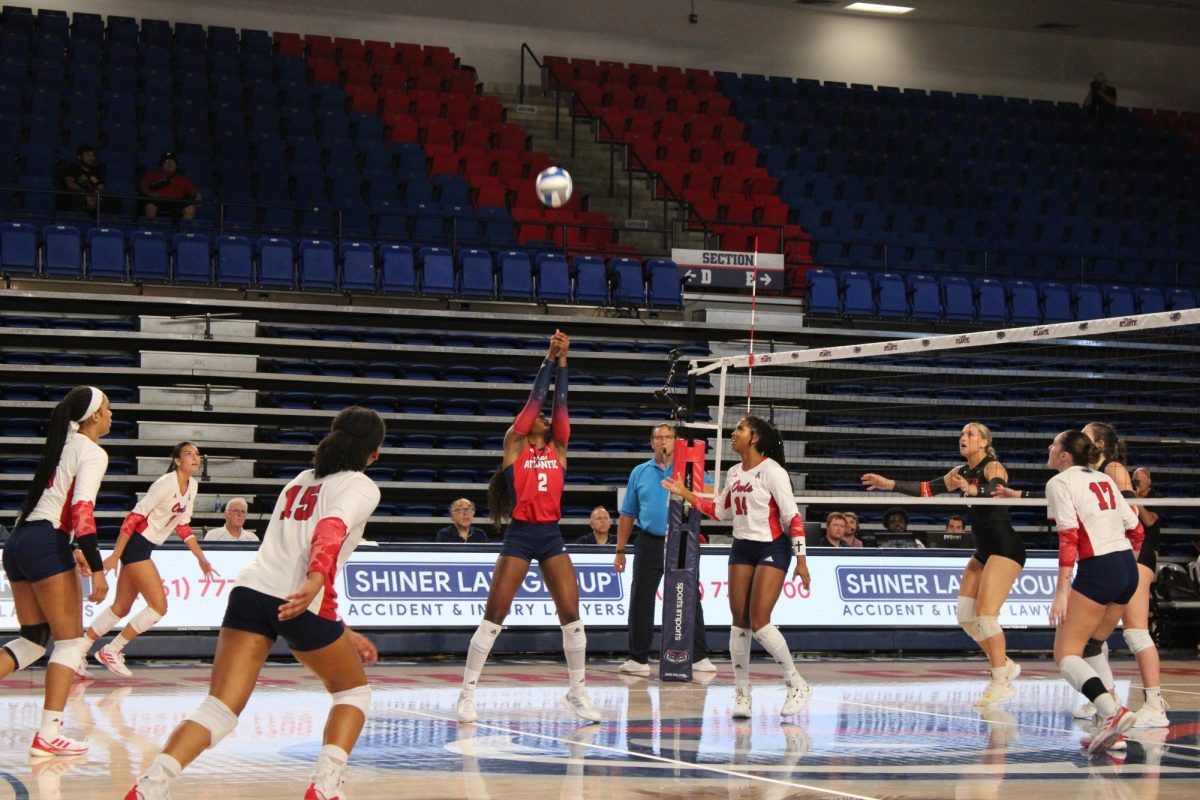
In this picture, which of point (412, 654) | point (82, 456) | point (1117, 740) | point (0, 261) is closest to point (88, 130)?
point (0, 261)

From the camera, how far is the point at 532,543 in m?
10.2

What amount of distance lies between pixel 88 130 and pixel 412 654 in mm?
11921

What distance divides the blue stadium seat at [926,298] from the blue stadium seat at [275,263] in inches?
386

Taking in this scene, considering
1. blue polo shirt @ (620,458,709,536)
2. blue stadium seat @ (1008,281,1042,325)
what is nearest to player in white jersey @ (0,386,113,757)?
blue polo shirt @ (620,458,709,536)

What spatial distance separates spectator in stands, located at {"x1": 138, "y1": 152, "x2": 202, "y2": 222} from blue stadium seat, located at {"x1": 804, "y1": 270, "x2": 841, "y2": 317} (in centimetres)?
932

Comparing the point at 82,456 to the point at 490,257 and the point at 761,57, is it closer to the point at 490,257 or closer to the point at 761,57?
the point at 490,257

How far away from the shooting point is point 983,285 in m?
24.3

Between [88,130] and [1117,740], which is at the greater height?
[88,130]

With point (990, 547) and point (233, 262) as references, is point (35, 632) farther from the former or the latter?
point (233, 262)

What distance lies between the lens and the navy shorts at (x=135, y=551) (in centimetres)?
1241

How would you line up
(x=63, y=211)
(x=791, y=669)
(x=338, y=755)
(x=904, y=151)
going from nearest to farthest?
(x=338, y=755)
(x=791, y=669)
(x=63, y=211)
(x=904, y=151)

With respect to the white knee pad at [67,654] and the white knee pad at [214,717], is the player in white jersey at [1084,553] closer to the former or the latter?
the white knee pad at [214,717]

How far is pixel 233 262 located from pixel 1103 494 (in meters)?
13.9

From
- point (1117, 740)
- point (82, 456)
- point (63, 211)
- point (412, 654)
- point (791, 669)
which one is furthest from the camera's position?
point (63, 211)
